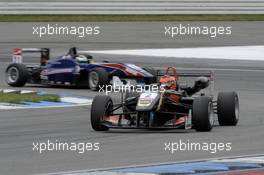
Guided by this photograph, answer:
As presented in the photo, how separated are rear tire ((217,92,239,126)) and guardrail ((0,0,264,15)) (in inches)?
999

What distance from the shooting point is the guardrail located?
134 feet

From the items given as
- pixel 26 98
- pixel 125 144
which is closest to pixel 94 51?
pixel 26 98

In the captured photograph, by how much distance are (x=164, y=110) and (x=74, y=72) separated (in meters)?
7.70

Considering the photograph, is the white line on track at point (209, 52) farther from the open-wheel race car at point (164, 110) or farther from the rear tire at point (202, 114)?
the rear tire at point (202, 114)

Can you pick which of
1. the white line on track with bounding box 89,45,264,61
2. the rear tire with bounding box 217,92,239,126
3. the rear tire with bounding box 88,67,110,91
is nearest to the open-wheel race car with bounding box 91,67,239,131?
the rear tire with bounding box 217,92,239,126

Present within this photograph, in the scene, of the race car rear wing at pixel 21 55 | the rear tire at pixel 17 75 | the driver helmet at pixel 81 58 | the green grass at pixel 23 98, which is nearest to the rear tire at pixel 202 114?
the green grass at pixel 23 98

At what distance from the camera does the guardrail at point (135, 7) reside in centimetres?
4078

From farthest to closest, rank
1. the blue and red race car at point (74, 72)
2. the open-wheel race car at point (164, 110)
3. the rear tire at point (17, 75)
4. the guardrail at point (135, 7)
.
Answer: the guardrail at point (135, 7), the rear tire at point (17, 75), the blue and red race car at point (74, 72), the open-wheel race car at point (164, 110)

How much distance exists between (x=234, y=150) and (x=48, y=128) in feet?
12.2

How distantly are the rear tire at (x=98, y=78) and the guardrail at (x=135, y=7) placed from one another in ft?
61.7

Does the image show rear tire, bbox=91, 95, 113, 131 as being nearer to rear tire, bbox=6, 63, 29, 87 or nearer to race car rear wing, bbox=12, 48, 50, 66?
rear tire, bbox=6, 63, 29, 87

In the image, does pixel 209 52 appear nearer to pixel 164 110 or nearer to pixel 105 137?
pixel 164 110

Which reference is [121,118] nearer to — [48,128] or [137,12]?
[48,128]

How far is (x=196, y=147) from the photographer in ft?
43.6
